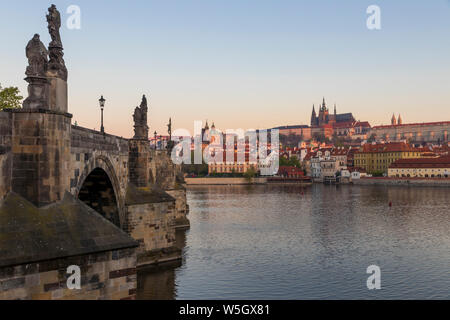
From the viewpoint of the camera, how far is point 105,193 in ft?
83.4

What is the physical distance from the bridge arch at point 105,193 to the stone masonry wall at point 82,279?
33.3 ft

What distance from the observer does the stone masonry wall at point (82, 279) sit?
11.5 metres

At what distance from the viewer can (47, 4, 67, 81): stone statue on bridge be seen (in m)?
14.8

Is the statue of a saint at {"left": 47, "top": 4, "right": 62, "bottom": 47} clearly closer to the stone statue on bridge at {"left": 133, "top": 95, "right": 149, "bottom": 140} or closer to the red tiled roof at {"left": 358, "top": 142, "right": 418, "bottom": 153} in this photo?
the stone statue on bridge at {"left": 133, "top": 95, "right": 149, "bottom": 140}

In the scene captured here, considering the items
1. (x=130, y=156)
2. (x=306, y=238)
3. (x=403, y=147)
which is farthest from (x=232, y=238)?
(x=403, y=147)

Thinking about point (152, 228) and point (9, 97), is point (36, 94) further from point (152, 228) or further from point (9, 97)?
point (9, 97)

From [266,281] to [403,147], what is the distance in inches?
6217

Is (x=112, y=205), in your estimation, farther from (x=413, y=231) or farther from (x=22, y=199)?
(x=413, y=231)

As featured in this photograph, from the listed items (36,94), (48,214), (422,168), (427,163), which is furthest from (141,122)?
(427,163)

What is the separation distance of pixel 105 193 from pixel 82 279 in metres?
12.9

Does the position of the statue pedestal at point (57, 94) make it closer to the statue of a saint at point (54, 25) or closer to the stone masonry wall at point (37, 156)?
the stone masonry wall at point (37, 156)

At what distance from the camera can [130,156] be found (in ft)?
103

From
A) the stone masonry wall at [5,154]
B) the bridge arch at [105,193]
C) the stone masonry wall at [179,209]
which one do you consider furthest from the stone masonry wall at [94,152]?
the stone masonry wall at [179,209]
